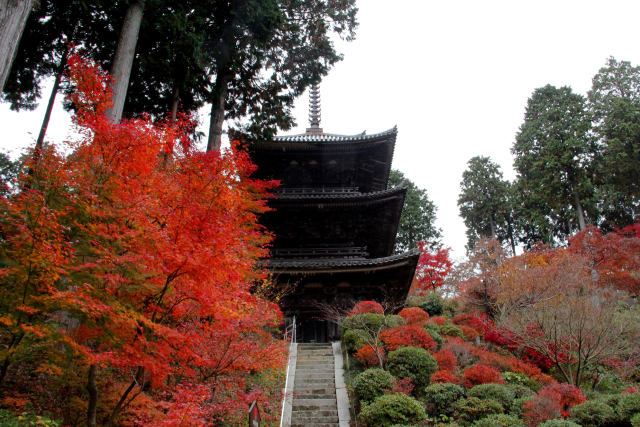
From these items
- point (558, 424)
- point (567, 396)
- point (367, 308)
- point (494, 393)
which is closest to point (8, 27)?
point (558, 424)

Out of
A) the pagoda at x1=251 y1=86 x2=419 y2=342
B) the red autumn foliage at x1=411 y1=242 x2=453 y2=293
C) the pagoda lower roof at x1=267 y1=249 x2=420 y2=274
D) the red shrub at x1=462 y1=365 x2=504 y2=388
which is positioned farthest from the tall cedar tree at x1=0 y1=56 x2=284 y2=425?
the red autumn foliage at x1=411 y1=242 x2=453 y2=293

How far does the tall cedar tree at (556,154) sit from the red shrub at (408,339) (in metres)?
17.7

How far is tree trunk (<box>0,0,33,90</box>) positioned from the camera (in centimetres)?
514

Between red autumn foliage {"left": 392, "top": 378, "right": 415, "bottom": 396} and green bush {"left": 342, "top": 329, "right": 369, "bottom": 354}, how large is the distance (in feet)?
7.40

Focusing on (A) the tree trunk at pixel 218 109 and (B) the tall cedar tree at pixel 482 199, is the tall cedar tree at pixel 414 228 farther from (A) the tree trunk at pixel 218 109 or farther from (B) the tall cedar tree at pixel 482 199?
(A) the tree trunk at pixel 218 109

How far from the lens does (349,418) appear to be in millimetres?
9102

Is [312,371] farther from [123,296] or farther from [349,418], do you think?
[123,296]

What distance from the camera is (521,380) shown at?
436 inches

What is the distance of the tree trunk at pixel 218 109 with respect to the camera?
12.9 metres

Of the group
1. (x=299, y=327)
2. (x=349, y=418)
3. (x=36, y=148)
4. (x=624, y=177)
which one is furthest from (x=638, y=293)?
(x=36, y=148)

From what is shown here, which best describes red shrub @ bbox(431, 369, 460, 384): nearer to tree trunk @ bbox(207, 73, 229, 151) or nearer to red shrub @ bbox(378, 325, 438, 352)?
red shrub @ bbox(378, 325, 438, 352)

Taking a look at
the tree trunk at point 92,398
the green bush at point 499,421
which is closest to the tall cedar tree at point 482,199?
the green bush at point 499,421

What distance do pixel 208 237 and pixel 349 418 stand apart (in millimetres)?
5648

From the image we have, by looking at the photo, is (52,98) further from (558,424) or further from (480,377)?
(558,424)
